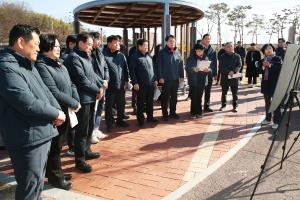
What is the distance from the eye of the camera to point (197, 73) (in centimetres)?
803

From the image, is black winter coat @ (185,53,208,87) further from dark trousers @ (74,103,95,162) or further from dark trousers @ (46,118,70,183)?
dark trousers @ (46,118,70,183)

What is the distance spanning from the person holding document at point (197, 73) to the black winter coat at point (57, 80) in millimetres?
4424

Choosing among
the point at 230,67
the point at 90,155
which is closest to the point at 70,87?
the point at 90,155

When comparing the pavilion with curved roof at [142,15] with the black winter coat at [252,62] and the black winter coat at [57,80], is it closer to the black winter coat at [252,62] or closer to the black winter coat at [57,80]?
the black winter coat at [252,62]

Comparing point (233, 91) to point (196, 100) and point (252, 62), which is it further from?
point (252, 62)

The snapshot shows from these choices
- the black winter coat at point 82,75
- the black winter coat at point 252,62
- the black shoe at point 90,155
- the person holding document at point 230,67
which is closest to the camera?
the black winter coat at point 82,75

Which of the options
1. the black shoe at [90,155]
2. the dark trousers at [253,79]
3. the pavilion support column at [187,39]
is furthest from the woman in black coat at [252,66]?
the black shoe at [90,155]

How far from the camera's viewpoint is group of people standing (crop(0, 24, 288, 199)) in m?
2.80

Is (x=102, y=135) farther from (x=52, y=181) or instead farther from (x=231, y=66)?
(x=231, y=66)

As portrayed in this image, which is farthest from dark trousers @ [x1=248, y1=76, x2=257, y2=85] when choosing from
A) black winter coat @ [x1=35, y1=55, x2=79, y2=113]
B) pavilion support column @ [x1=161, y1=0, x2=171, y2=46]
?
black winter coat @ [x1=35, y1=55, x2=79, y2=113]

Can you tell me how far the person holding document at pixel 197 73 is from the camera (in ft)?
25.9

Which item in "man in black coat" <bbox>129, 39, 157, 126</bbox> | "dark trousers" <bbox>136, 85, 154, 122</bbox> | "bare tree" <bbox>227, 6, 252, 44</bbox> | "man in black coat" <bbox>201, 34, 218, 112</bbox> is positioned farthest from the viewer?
"bare tree" <bbox>227, 6, 252, 44</bbox>

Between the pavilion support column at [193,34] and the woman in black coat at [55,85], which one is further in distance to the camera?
the pavilion support column at [193,34]

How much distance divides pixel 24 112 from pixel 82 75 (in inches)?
75.9
